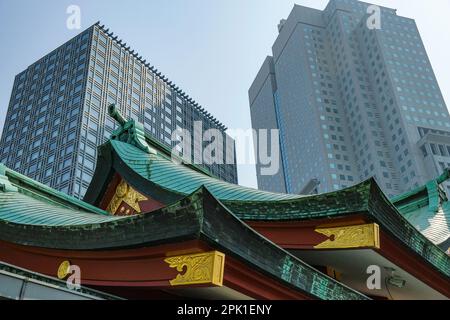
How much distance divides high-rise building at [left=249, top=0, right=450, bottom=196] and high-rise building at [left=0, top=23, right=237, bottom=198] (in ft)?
78.4

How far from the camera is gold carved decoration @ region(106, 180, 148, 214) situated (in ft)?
34.7

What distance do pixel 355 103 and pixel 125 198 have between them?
10205cm

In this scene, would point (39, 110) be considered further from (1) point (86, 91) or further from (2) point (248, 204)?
(2) point (248, 204)

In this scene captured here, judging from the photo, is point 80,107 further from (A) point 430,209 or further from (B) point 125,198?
(A) point 430,209

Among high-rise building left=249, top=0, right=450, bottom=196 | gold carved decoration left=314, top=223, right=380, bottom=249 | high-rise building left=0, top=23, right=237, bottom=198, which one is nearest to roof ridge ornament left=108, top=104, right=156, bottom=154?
gold carved decoration left=314, top=223, right=380, bottom=249

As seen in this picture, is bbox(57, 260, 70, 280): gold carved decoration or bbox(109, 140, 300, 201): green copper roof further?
bbox(109, 140, 300, 201): green copper roof

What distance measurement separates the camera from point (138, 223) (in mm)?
5605

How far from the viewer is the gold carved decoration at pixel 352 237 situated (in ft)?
24.1

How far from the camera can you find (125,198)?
36.3 ft

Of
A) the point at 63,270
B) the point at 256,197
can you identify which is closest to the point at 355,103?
the point at 256,197

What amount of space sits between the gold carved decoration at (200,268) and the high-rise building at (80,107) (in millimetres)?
62693

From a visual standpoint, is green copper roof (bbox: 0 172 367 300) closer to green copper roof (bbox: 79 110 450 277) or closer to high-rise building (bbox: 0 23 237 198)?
green copper roof (bbox: 79 110 450 277)
